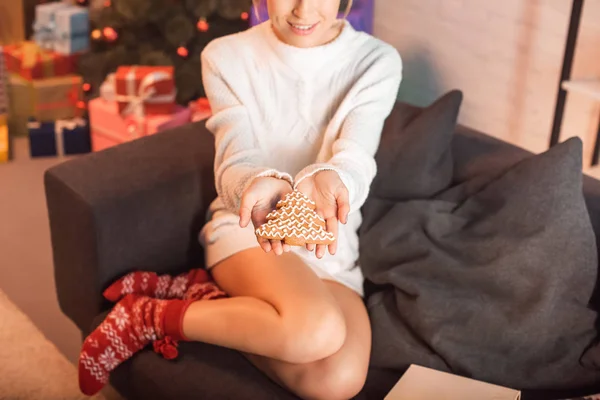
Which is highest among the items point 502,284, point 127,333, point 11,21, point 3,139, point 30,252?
point 11,21

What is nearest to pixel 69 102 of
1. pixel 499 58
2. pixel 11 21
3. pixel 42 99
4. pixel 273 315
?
pixel 42 99

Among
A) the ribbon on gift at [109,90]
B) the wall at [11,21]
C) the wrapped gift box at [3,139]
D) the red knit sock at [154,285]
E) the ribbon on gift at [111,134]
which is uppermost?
the wall at [11,21]

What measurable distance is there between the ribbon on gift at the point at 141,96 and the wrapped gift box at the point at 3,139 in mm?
534

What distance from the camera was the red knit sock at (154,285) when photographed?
1.47 metres

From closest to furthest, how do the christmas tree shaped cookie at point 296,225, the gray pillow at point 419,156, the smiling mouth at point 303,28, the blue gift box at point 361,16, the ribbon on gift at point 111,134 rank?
the christmas tree shaped cookie at point 296,225
the smiling mouth at point 303,28
the gray pillow at point 419,156
the blue gift box at point 361,16
the ribbon on gift at point 111,134

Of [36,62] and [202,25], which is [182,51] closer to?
[202,25]

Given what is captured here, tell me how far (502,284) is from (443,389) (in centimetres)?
25

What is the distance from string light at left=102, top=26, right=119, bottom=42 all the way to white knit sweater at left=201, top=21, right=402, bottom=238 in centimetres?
127

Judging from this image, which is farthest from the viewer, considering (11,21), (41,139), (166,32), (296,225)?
(11,21)

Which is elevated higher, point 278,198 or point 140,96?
point 278,198

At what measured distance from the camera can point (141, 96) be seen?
252 cm

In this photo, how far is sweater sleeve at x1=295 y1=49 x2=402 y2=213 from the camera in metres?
1.38

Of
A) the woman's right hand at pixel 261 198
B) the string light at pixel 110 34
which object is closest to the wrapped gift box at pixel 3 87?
the string light at pixel 110 34

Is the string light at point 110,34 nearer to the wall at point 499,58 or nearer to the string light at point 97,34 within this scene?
the string light at point 97,34
